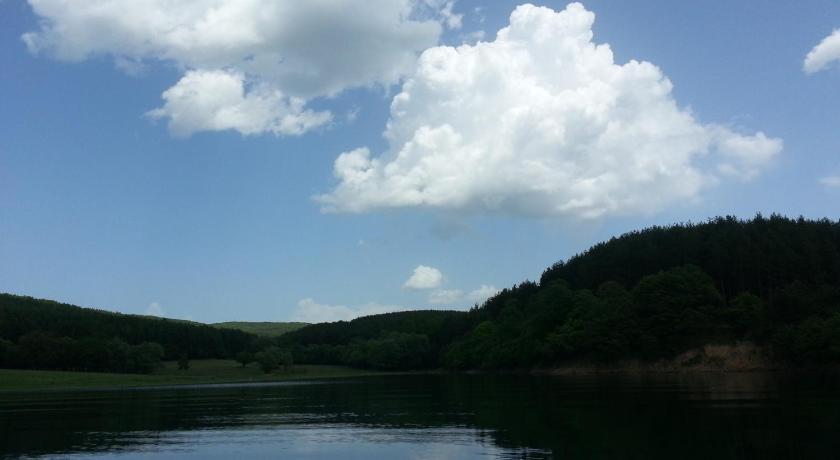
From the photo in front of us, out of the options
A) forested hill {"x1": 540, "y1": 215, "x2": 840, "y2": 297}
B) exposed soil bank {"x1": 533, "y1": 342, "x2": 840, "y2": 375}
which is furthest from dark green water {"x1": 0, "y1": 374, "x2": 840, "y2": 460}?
forested hill {"x1": 540, "y1": 215, "x2": 840, "y2": 297}

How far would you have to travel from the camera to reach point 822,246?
130375 millimetres

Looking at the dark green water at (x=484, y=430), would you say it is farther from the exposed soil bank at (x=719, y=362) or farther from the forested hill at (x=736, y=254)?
the forested hill at (x=736, y=254)

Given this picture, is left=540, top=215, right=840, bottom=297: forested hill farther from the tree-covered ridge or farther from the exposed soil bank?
the exposed soil bank


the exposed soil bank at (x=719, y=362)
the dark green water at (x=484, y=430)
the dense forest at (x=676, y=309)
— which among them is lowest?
the dark green water at (x=484, y=430)

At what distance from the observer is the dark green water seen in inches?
1049

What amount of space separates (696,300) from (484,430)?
308 ft

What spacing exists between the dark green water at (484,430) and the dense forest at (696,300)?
54.6m

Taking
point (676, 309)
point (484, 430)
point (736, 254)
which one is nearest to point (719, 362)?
point (676, 309)

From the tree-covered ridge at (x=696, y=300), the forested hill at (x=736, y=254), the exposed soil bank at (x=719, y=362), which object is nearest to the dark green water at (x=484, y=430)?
the exposed soil bank at (x=719, y=362)

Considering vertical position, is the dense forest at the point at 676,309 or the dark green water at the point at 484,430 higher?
the dense forest at the point at 676,309

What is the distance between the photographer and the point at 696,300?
118000 mm

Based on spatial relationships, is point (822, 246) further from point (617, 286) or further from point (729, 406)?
point (729, 406)

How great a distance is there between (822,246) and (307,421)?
120 m

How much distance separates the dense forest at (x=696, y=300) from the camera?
103 metres
